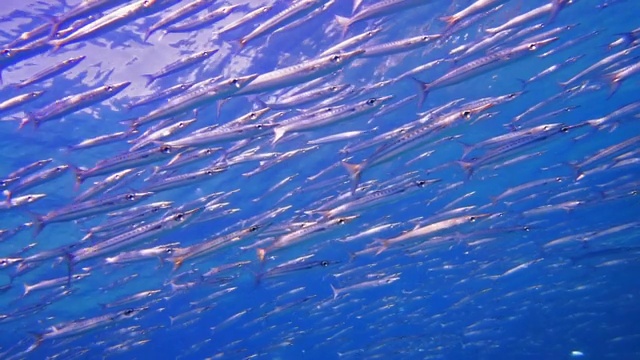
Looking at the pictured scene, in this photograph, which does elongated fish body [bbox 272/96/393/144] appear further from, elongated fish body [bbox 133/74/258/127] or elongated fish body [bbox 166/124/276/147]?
elongated fish body [bbox 133/74/258/127]

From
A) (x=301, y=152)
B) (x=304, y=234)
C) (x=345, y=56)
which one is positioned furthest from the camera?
(x=301, y=152)

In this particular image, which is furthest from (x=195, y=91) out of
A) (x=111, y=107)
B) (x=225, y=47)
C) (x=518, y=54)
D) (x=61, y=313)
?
(x=61, y=313)

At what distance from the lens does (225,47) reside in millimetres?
12492

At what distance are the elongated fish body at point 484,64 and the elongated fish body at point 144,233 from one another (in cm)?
384

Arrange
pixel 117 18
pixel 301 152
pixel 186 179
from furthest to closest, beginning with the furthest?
pixel 301 152
pixel 186 179
pixel 117 18

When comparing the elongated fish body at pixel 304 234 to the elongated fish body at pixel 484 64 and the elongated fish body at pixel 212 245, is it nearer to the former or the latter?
the elongated fish body at pixel 212 245

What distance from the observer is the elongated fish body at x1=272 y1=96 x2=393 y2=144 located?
6.88m

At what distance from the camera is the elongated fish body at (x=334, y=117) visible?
22.6ft

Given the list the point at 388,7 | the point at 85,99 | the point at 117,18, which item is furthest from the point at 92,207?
the point at 388,7

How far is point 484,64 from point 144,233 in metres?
5.48

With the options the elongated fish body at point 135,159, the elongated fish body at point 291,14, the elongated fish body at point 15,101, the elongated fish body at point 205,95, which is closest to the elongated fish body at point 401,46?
the elongated fish body at point 291,14

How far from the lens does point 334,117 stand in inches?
283

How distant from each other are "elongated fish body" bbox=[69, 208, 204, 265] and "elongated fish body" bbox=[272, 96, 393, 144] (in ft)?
5.59

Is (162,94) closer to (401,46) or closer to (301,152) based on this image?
(301,152)
